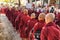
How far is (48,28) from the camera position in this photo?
13.6 ft

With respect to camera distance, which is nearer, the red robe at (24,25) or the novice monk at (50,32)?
the novice monk at (50,32)

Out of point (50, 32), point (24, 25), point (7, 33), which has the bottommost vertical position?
point (24, 25)

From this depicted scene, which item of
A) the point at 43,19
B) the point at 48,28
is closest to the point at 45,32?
the point at 48,28

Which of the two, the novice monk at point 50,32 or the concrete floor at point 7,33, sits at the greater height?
the novice monk at point 50,32

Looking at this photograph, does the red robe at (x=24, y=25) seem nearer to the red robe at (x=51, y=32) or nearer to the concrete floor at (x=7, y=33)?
the concrete floor at (x=7, y=33)

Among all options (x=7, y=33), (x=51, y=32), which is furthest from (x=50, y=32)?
(x=7, y=33)

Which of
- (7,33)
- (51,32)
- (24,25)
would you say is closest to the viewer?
(51,32)

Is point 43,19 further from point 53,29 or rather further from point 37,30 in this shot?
point 53,29

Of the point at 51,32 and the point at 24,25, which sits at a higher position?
the point at 51,32

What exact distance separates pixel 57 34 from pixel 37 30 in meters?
0.95

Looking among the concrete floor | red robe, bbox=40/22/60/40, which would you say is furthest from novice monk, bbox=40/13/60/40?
the concrete floor

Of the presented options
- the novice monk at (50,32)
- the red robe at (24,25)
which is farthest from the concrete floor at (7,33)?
the novice monk at (50,32)

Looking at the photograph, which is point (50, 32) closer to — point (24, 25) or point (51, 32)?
point (51, 32)

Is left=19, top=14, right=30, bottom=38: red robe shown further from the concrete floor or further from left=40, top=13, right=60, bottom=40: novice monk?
left=40, top=13, right=60, bottom=40: novice monk
